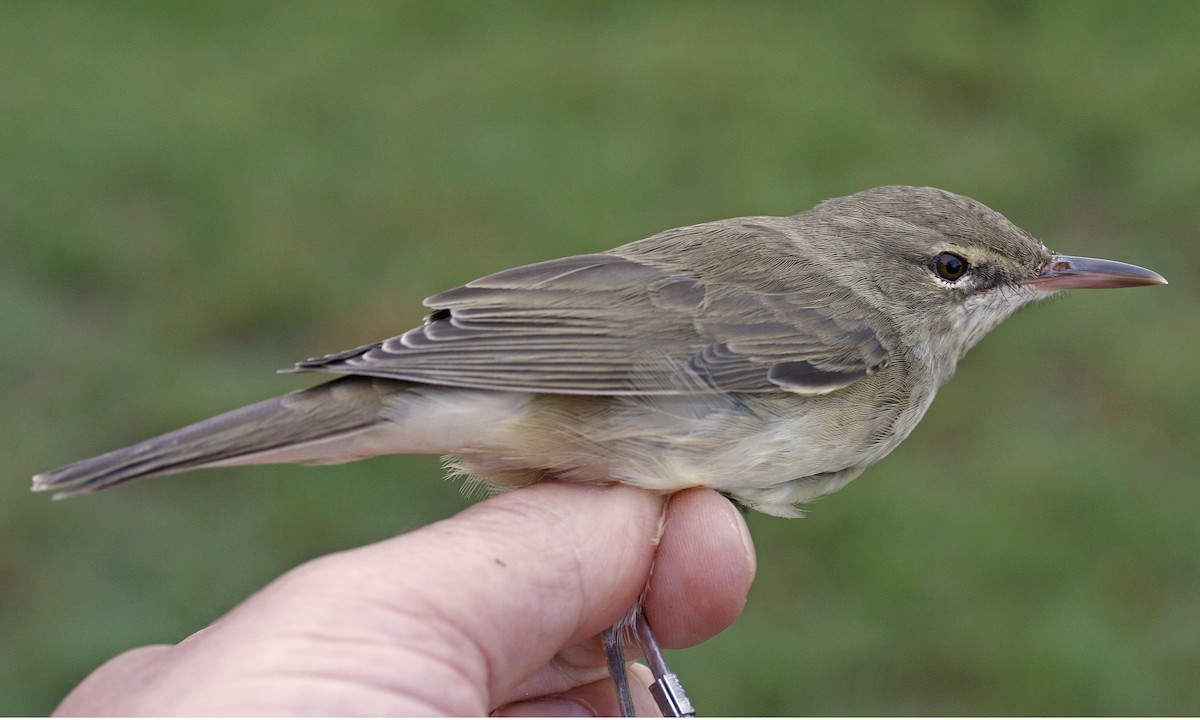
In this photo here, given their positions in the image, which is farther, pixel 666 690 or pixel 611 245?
pixel 611 245

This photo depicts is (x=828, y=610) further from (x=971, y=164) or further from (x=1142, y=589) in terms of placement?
(x=971, y=164)

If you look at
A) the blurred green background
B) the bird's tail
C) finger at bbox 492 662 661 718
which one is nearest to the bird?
the bird's tail

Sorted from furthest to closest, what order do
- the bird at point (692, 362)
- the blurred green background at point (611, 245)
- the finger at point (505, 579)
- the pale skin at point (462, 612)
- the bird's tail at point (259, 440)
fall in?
the blurred green background at point (611, 245) < the bird at point (692, 362) < the bird's tail at point (259, 440) < the finger at point (505, 579) < the pale skin at point (462, 612)

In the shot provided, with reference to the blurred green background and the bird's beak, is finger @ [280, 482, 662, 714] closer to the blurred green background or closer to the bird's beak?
the bird's beak

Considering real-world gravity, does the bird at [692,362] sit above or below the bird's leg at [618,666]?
above

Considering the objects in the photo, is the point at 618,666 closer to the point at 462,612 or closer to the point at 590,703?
the point at 590,703

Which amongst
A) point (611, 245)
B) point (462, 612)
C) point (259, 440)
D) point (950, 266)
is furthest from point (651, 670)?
point (611, 245)

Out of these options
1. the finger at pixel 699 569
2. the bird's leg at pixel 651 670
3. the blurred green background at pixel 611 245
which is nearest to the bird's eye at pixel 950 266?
the finger at pixel 699 569

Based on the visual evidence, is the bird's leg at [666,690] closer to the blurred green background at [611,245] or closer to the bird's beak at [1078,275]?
the blurred green background at [611,245]
